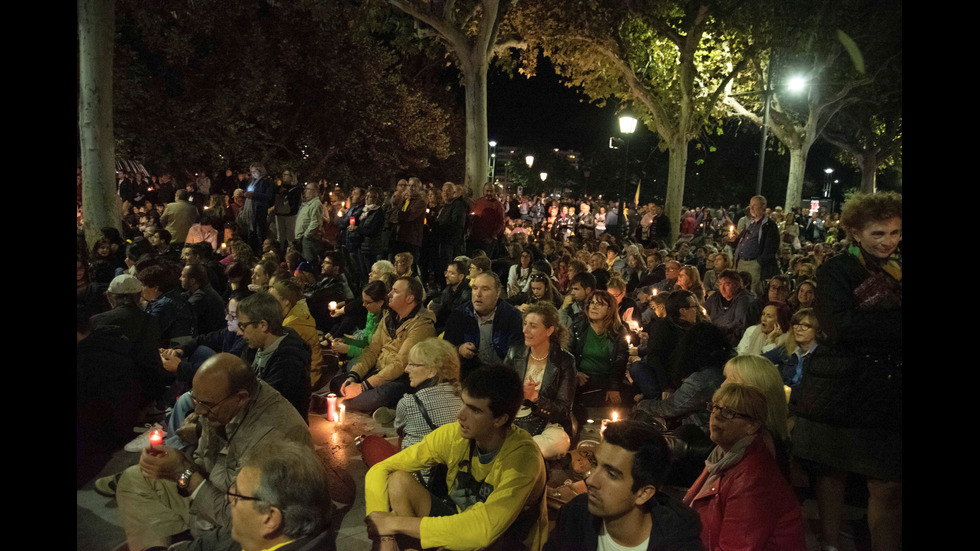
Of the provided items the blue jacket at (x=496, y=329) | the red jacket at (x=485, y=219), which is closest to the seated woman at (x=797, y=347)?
the blue jacket at (x=496, y=329)

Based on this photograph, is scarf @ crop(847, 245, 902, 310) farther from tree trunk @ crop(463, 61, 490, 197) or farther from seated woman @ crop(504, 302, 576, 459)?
tree trunk @ crop(463, 61, 490, 197)

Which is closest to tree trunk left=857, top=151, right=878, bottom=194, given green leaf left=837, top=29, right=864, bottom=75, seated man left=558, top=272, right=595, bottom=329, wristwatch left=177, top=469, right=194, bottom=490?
green leaf left=837, top=29, right=864, bottom=75

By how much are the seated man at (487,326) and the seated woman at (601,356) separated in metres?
0.65

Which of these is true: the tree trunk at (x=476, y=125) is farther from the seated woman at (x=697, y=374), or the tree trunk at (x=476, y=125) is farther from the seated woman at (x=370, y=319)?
the seated woman at (x=697, y=374)

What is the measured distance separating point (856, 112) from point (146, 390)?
1439 inches

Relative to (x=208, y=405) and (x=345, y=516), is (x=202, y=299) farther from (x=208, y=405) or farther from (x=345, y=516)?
(x=208, y=405)

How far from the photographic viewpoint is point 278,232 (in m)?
13.1

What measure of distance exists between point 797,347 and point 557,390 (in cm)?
232

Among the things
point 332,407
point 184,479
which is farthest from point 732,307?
point 184,479

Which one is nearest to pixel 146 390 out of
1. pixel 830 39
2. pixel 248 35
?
pixel 248 35

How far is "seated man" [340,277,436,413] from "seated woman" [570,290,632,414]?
1.39m

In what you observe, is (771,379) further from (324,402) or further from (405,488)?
(324,402)

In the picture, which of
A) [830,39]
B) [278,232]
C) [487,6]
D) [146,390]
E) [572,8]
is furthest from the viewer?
[830,39]

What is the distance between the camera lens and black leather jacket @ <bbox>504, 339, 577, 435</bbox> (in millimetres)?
5094
